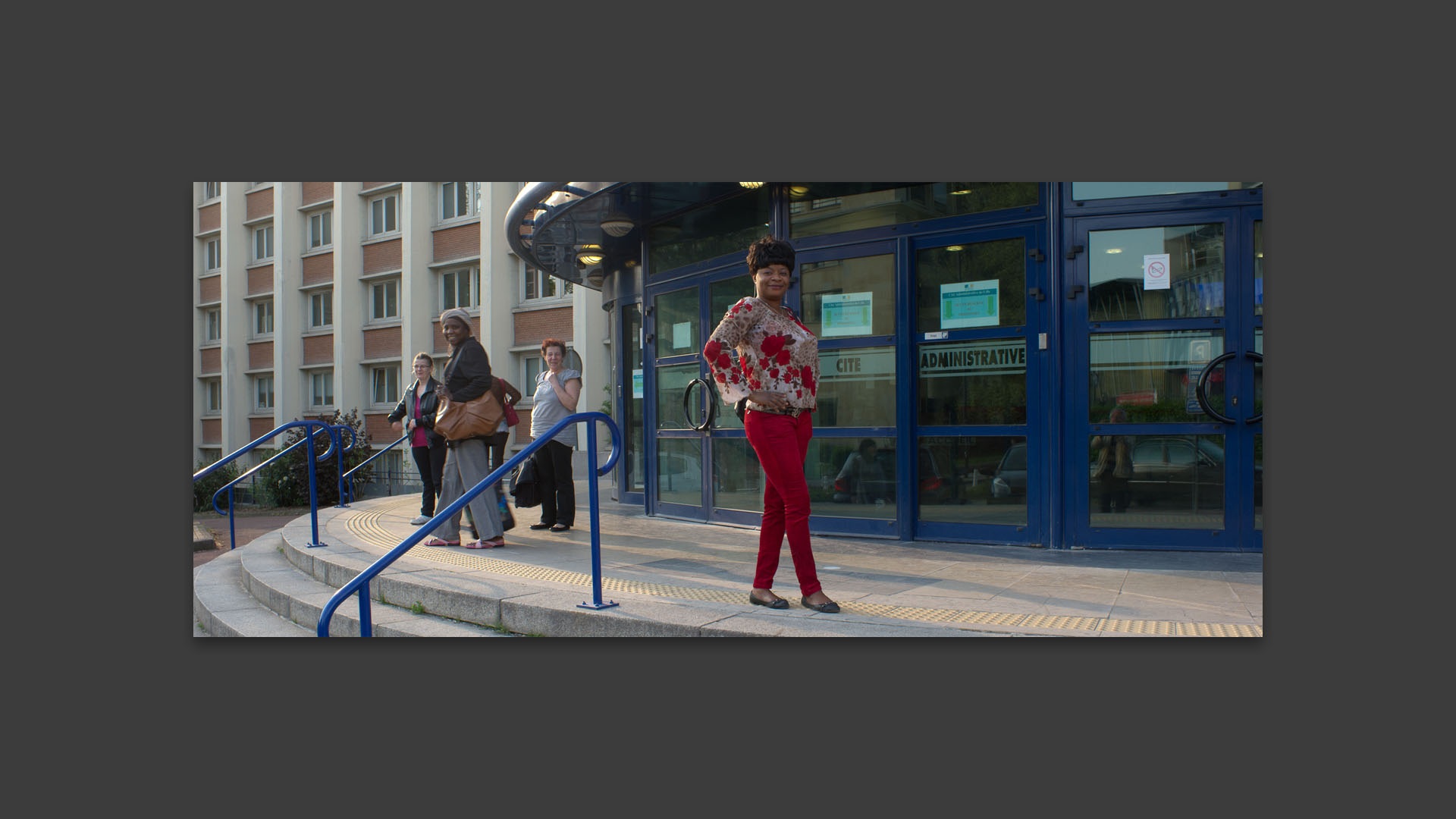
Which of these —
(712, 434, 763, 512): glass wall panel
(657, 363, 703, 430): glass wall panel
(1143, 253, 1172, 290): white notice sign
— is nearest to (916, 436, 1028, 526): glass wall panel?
(1143, 253, 1172, 290): white notice sign

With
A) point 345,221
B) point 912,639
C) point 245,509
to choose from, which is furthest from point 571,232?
point 912,639

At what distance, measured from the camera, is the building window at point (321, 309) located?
329 inches

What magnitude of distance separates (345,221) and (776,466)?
544 centimetres

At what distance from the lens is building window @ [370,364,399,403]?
8906 millimetres

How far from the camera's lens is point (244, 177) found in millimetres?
4293

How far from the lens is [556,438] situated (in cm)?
702

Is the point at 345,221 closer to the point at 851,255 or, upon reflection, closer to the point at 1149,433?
the point at 851,255

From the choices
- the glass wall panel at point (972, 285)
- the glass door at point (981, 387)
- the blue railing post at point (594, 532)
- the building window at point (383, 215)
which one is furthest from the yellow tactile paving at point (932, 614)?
the building window at point (383, 215)

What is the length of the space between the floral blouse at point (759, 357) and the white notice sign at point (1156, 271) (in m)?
2.67

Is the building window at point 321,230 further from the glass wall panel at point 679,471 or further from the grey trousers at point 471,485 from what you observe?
the glass wall panel at point 679,471

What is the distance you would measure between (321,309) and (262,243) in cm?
218

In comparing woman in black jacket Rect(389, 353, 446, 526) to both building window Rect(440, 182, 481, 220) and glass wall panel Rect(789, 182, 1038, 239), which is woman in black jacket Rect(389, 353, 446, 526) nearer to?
glass wall panel Rect(789, 182, 1038, 239)

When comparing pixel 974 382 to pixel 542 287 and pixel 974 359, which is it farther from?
pixel 542 287

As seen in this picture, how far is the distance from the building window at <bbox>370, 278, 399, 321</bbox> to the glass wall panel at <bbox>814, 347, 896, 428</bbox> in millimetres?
6337
